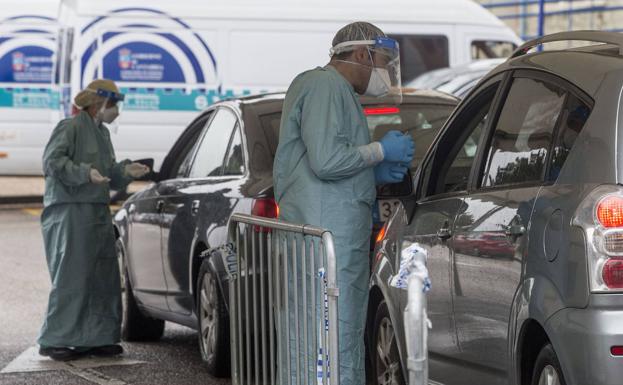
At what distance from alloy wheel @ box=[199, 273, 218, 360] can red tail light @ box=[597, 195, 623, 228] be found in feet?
14.1

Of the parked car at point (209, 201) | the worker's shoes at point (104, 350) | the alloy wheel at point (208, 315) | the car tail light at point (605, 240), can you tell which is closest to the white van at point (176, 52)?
the parked car at point (209, 201)

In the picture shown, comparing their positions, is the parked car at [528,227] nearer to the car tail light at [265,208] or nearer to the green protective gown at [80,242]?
the car tail light at [265,208]

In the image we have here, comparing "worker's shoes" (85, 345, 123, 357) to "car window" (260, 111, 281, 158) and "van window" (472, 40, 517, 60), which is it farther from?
"van window" (472, 40, 517, 60)

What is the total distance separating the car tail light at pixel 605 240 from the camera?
4.52m

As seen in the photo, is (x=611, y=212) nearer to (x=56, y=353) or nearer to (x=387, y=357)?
(x=387, y=357)

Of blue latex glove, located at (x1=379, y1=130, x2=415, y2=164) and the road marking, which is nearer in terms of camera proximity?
blue latex glove, located at (x1=379, y1=130, x2=415, y2=164)

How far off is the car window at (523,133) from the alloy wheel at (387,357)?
1.17 meters

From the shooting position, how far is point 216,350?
860cm

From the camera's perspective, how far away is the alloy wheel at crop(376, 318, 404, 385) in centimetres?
659

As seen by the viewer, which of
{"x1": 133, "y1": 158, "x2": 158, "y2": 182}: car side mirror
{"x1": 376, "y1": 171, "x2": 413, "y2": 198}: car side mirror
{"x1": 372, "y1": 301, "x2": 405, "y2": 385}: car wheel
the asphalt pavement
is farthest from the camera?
{"x1": 133, "y1": 158, "x2": 158, "y2": 182}: car side mirror

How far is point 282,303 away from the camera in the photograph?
5852 mm

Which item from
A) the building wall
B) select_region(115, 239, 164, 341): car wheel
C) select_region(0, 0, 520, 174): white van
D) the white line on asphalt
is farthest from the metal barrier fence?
the building wall

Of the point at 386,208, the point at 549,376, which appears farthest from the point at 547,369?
the point at 386,208

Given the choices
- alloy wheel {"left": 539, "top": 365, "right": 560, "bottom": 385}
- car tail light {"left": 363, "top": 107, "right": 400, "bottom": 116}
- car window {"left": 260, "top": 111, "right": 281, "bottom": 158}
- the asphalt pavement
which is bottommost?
the asphalt pavement
